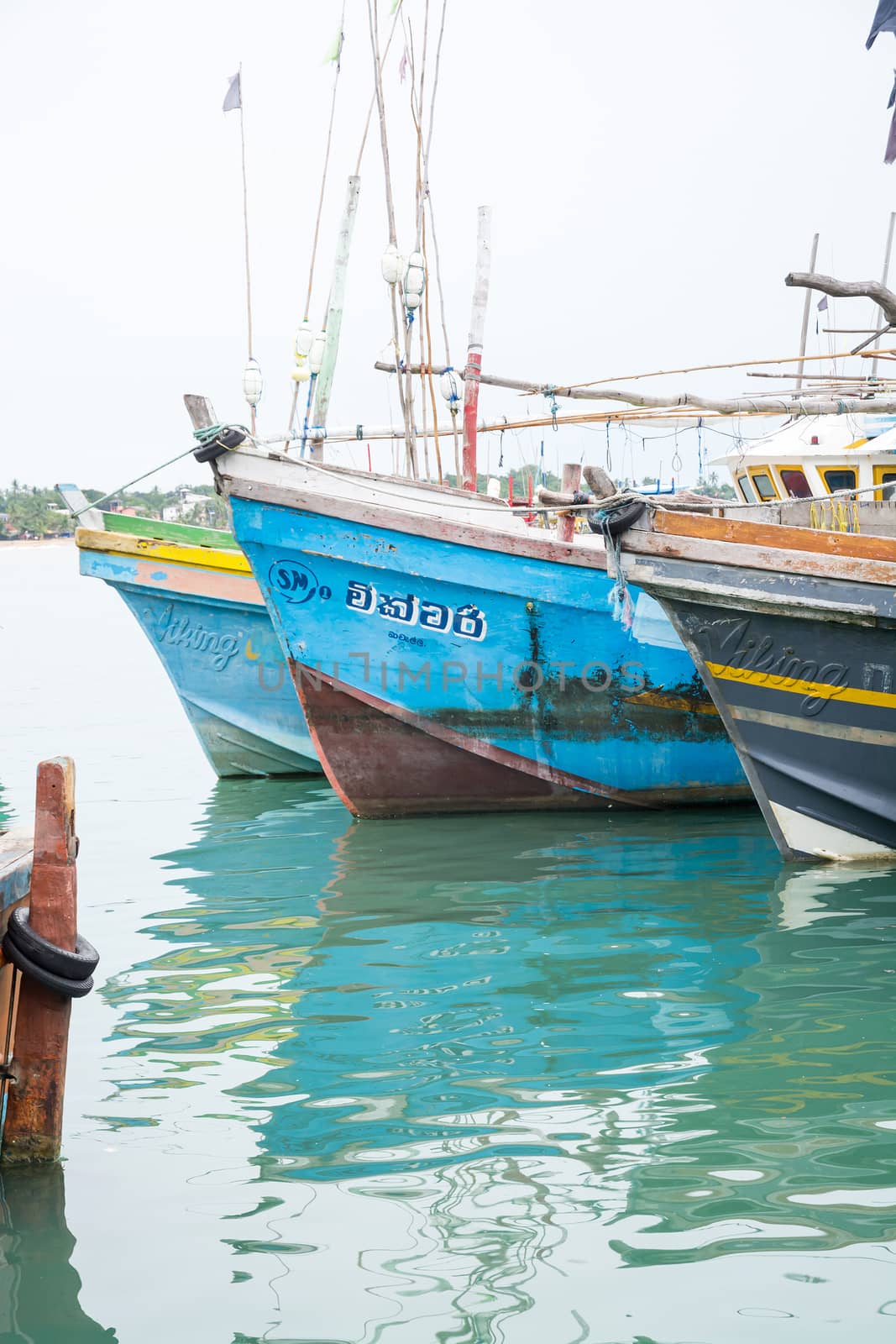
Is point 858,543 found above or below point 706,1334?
above

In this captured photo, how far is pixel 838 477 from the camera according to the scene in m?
9.41

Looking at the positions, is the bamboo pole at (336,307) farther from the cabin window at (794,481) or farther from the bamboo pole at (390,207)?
the cabin window at (794,481)

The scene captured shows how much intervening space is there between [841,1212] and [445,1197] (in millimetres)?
1027

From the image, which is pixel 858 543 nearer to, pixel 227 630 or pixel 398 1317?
pixel 398 1317

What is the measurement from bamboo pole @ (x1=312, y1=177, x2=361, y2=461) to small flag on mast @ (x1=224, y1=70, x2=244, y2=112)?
3.65 feet

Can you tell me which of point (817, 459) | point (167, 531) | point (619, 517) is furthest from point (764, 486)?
point (167, 531)

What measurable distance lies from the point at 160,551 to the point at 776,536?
19.6 ft

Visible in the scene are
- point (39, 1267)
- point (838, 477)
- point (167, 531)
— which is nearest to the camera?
point (39, 1267)

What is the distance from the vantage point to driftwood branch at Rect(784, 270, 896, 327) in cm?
504

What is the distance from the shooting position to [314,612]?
8516 mm

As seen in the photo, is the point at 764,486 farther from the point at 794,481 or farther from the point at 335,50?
the point at 335,50

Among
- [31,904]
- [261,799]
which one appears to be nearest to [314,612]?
[261,799]

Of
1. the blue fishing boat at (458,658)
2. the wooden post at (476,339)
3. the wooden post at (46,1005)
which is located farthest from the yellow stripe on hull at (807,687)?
the wooden post at (46,1005)

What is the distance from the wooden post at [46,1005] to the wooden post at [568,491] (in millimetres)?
4804
